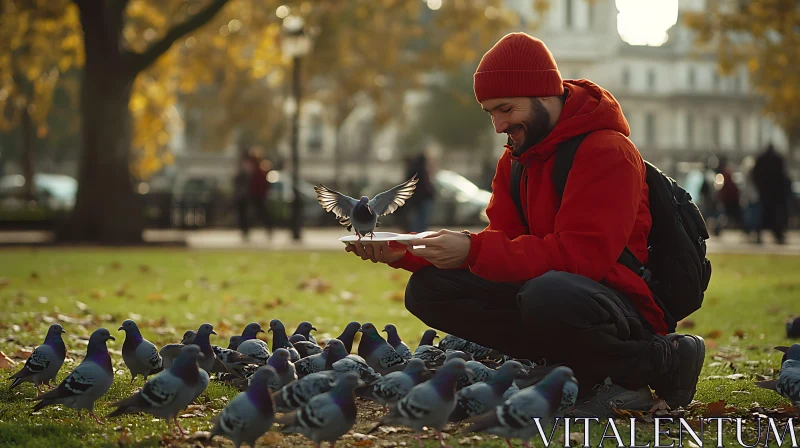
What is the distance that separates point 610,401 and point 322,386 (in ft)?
4.37

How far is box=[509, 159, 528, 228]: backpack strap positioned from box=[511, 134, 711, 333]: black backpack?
1.28 feet

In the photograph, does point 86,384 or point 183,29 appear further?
point 183,29

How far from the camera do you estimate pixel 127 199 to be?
2225cm

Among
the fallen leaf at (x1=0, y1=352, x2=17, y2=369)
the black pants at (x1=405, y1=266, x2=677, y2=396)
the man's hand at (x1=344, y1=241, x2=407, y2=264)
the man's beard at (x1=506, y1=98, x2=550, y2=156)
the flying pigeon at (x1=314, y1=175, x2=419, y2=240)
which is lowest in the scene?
the fallen leaf at (x1=0, y1=352, x2=17, y2=369)

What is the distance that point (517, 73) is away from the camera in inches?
203

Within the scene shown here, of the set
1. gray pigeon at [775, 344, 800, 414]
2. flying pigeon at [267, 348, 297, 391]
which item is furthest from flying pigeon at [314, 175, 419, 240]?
gray pigeon at [775, 344, 800, 414]

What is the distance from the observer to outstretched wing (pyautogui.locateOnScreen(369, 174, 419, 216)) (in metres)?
5.29

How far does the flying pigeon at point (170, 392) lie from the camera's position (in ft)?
16.1

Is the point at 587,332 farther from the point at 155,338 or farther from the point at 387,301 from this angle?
the point at 387,301

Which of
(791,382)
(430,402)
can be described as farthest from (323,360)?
(791,382)

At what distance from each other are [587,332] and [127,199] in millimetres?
18210

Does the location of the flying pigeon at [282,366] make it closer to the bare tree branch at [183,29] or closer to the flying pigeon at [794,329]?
the flying pigeon at [794,329]

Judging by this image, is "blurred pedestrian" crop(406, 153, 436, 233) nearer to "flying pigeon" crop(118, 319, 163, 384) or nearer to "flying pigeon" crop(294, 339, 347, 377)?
"flying pigeon" crop(118, 319, 163, 384)

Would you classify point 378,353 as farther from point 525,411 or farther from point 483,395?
point 525,411
